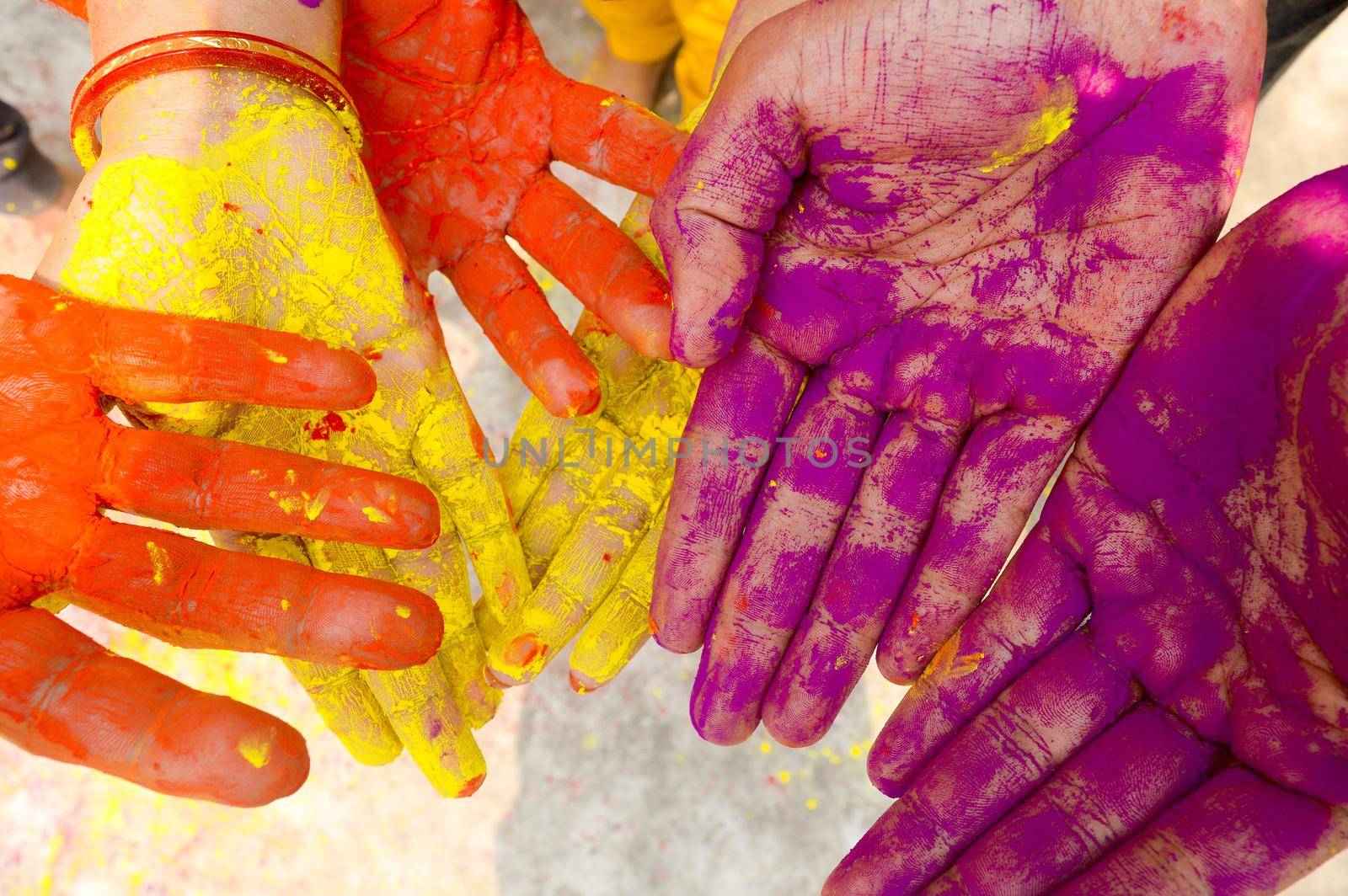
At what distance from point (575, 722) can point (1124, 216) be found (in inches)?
57.9

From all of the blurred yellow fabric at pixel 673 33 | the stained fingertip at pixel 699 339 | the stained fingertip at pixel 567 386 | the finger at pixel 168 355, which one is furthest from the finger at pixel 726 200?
the blurred yellow fabric at pixel 673 33

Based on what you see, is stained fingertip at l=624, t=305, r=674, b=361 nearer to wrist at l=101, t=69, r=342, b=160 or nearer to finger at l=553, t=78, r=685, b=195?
finger at l=553, t=78, r=685, b=195

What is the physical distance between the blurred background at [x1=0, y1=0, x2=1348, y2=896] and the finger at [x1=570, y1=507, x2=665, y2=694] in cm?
62

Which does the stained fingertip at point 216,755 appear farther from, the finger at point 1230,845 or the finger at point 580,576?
the finger at point 1230,845

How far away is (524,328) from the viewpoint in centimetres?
141

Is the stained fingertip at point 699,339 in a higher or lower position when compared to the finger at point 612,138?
lower

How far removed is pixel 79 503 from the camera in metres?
1.00

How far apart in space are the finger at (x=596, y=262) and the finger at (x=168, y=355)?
41 cm

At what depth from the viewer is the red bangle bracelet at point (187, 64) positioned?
3.88ft

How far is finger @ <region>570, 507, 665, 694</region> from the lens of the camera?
4.50ft

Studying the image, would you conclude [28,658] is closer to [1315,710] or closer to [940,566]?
[940,566]

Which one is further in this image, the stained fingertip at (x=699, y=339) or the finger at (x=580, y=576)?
the finger at (x=580, y=576)

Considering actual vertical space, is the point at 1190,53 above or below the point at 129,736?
above

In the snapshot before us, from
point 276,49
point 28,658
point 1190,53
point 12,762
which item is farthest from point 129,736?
point 1190,53
